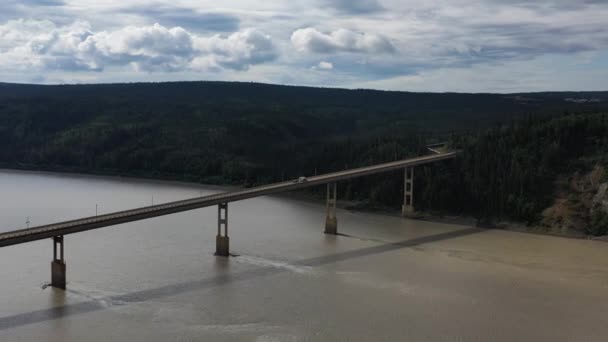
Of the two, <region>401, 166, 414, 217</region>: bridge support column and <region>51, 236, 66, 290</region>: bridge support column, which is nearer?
<region>51, 236, 66, 290</region>: bridge support column

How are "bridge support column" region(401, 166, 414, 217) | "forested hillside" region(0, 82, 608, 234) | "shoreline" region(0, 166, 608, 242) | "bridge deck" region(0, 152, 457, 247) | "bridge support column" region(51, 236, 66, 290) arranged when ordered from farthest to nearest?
"forested hillside" region(0, 82, 608, 234)
"bridge support column" region(401, 166, 414, 217)
"shoreline" region(0, 166, 608, 242)
"bridge support column" region(51, 236, 66, 290)
"bridge deck" region(0, 152, 457, 247)

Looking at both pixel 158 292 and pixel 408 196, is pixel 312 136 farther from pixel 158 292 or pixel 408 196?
pixel 158 292

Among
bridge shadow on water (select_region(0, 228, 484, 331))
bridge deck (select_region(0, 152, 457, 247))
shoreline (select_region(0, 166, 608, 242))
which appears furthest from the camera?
shoreline (select_region(0, 166, 608, 242))

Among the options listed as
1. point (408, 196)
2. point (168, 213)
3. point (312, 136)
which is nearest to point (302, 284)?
point (168, 213)

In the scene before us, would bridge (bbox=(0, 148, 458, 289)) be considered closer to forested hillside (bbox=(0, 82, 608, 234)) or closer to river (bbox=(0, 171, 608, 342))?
river (bbox=(0, 171, 608, 342))

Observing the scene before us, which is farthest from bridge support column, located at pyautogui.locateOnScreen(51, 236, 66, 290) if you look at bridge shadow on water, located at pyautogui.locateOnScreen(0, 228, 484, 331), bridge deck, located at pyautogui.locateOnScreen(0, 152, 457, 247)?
bridge deck, located at pyautogui.locateOnScreen(0, 152, 457, 247)

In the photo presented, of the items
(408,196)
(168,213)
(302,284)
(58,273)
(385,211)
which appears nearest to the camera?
(58,273)
